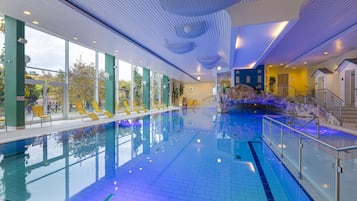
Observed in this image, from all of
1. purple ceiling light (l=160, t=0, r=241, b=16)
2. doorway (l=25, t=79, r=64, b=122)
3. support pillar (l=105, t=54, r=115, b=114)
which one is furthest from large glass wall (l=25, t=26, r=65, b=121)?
purple ceiling light (l=160, t=0, r=241, b=16)

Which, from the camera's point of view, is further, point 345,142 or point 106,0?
point 345,142

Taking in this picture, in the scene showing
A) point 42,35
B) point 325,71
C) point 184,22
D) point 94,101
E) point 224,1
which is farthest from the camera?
point 325,71

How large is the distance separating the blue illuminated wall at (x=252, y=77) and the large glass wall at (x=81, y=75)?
35.0 feet

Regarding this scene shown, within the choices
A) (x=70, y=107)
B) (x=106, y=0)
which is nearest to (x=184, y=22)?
(x=106, y=0)

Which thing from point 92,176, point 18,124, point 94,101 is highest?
point 94,101

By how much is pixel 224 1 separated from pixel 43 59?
804 centimetres

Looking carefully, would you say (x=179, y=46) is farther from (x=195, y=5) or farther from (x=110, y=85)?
(x=110, y=85)

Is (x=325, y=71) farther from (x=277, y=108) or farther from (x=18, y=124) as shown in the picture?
(x=18, y=124)

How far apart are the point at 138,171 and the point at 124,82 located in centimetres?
1137

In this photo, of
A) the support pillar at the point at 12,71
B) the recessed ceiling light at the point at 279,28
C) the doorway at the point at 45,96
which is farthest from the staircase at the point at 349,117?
the doorway at the point at 45,96

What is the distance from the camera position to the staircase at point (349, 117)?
7.41m

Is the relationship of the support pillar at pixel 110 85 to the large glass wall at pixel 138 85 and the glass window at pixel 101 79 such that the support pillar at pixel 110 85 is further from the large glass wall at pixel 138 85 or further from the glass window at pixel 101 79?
the large glass wall at pixel 138 85

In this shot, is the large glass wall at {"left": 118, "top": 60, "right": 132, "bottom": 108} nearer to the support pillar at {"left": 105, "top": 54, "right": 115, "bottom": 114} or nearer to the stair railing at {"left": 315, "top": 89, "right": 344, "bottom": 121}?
the support pillar at {"left": 105, "top": 54, "right": 115, "bottom": 114}

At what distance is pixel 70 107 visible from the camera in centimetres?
988
